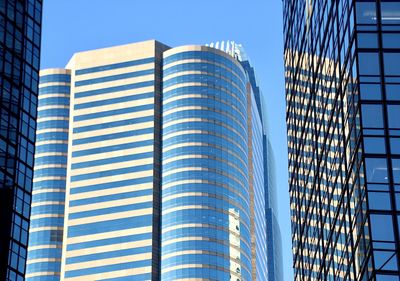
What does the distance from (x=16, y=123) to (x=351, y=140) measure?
35.4 metres

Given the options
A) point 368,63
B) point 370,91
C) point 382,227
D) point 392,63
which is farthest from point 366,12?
point 382,227

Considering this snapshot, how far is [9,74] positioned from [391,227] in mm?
42990

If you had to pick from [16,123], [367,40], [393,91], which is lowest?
[393,91]

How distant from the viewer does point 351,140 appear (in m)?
60.5

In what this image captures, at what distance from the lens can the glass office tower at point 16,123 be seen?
268ft

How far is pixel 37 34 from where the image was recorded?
9375 centimetres

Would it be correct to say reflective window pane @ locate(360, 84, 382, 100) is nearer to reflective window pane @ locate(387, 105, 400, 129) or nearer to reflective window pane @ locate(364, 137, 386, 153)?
reflective window pane @ locate(387, 105, 400, 129)

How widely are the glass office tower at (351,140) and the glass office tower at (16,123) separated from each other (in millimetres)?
22761

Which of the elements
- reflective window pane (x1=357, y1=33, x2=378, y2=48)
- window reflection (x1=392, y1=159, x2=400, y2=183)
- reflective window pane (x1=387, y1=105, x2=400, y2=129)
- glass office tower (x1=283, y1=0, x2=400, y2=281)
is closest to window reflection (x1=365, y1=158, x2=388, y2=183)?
glass office tower (x1=283, y1=0, x2=400, y2=281)

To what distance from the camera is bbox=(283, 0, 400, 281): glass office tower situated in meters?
55.1

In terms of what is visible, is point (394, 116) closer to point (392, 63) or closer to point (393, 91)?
point (393, 91)

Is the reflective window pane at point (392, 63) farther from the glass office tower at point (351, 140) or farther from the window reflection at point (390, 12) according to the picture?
the window reflection at point (390, 12)

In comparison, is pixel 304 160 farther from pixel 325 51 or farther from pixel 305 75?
pixel 325 51

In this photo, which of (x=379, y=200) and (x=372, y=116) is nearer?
(x=379, y=200)
